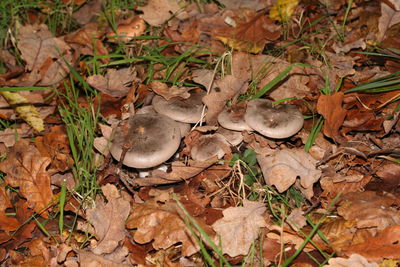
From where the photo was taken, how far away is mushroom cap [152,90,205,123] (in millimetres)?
3166

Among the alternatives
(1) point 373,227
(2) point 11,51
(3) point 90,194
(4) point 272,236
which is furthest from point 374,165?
(2) point 11,51

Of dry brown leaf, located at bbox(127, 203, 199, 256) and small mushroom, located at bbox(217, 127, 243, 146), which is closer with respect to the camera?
dry brown leaf, located at bbox(127, 203, 199, 256)

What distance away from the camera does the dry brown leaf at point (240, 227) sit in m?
2.49

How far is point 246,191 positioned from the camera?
117 inches

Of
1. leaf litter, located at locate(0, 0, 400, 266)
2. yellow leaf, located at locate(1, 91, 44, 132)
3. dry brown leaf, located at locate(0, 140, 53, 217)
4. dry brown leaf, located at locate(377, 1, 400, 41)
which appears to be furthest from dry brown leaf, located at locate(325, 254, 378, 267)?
yellow leaf, located at locate(1, 91, 44, 132)

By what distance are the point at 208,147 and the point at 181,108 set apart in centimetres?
40

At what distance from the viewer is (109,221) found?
→ 2766 mm

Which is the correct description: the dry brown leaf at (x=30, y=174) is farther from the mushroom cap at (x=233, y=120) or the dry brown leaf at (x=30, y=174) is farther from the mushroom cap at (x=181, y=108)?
the mushroom cap at (x=233, y=120)

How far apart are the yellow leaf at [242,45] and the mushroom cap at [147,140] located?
140 cm

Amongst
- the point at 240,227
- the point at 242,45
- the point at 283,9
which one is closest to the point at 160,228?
the point at 240,227

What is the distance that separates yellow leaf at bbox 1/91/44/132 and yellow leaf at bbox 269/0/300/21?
2726 mm

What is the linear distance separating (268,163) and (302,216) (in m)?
0.46

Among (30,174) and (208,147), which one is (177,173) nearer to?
(208,147)

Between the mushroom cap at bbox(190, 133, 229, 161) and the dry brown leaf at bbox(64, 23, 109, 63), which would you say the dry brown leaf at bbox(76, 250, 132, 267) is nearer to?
the mushroom cap at bbox(190, 133, 229, 161)
